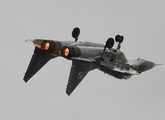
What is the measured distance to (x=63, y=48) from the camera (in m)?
36.8

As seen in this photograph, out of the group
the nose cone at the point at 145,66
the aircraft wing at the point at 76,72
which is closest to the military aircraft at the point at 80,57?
the aircraft wing at the point at 76,72

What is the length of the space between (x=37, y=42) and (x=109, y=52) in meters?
6.55

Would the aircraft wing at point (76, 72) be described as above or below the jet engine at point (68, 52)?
below

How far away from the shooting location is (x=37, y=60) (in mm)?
39656

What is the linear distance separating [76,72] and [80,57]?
1.19m

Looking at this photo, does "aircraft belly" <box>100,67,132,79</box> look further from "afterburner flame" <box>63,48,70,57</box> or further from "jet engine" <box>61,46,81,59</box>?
"afterburner flame" <box>63,48,70,57</box>

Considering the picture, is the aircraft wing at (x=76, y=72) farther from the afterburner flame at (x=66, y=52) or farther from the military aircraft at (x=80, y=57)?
the afterburner flame at (x=66, y=52)

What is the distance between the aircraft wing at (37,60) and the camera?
1560 inches

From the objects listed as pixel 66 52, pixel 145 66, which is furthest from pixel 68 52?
pixel 145 66

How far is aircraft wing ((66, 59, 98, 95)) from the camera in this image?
123 ft

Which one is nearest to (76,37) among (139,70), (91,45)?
(91,45)

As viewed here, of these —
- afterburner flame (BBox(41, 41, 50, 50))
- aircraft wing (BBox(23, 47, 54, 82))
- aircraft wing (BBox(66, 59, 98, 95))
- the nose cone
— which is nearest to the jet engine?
aircraft wing (BBox(66, 59, 98, 95))

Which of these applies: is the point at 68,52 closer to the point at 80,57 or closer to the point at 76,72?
the point at 80,57

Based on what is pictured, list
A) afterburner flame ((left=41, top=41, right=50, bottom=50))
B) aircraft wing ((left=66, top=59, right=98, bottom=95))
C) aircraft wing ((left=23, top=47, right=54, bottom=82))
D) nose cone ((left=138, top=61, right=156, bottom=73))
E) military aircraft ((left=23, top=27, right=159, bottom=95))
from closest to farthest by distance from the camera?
aircraft wing ((left=66, top=59, right=98, bottom=95)), military aircraft ((left=23, top=27, right=159, bottom=95)), afterburner flame ((left=41, top=41, right=50, bottom=50)), aircraft wing ((left=23, top=47, right=54, bottom=82)), nose cone ((left=138, top=61, right=156, bottom=73))
